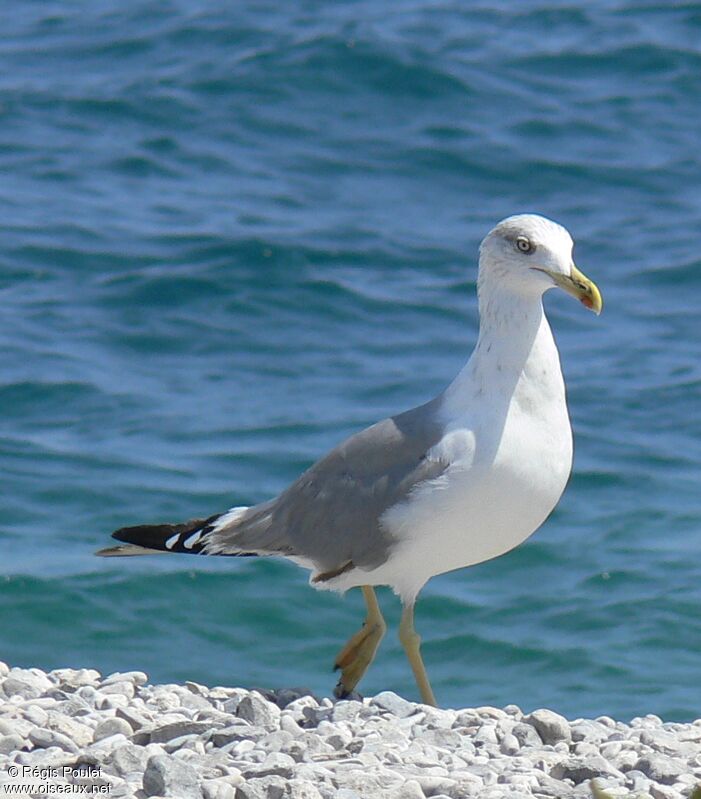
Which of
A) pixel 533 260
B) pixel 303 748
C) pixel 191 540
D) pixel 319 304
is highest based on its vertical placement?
pixel 319 304

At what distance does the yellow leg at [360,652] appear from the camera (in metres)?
6.59

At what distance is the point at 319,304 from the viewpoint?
12.8 m

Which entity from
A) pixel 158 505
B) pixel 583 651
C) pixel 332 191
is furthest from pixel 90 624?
pixel 332 191

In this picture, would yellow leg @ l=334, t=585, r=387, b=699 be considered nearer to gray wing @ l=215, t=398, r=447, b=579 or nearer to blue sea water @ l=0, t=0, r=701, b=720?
gray wing @ l=215, t=398, r=447, b=579

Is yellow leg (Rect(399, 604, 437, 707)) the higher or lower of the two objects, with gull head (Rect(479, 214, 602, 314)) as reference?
lower

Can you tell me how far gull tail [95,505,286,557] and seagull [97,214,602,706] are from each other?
106 millimetres

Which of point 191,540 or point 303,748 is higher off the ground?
point 191,540

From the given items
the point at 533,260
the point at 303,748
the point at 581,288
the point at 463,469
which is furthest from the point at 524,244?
the point at 303,748

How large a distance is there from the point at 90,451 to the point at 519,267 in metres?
5.14

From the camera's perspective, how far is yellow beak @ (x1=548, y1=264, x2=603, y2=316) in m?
6.10

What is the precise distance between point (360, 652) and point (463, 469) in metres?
0.99

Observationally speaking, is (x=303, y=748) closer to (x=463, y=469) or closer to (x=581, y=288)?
(x=463, y=469)

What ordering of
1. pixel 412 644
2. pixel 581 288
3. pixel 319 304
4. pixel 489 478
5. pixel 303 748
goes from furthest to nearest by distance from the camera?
pixel 319 304
pixel 412 644
pixel 581 288
pixel 489 478
pixel 303 748

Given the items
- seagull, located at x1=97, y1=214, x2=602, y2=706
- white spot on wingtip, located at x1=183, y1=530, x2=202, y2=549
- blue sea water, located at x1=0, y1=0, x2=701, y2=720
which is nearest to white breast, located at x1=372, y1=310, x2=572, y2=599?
seagull, located at x1=97, y1=214, x2=602, y2=706
